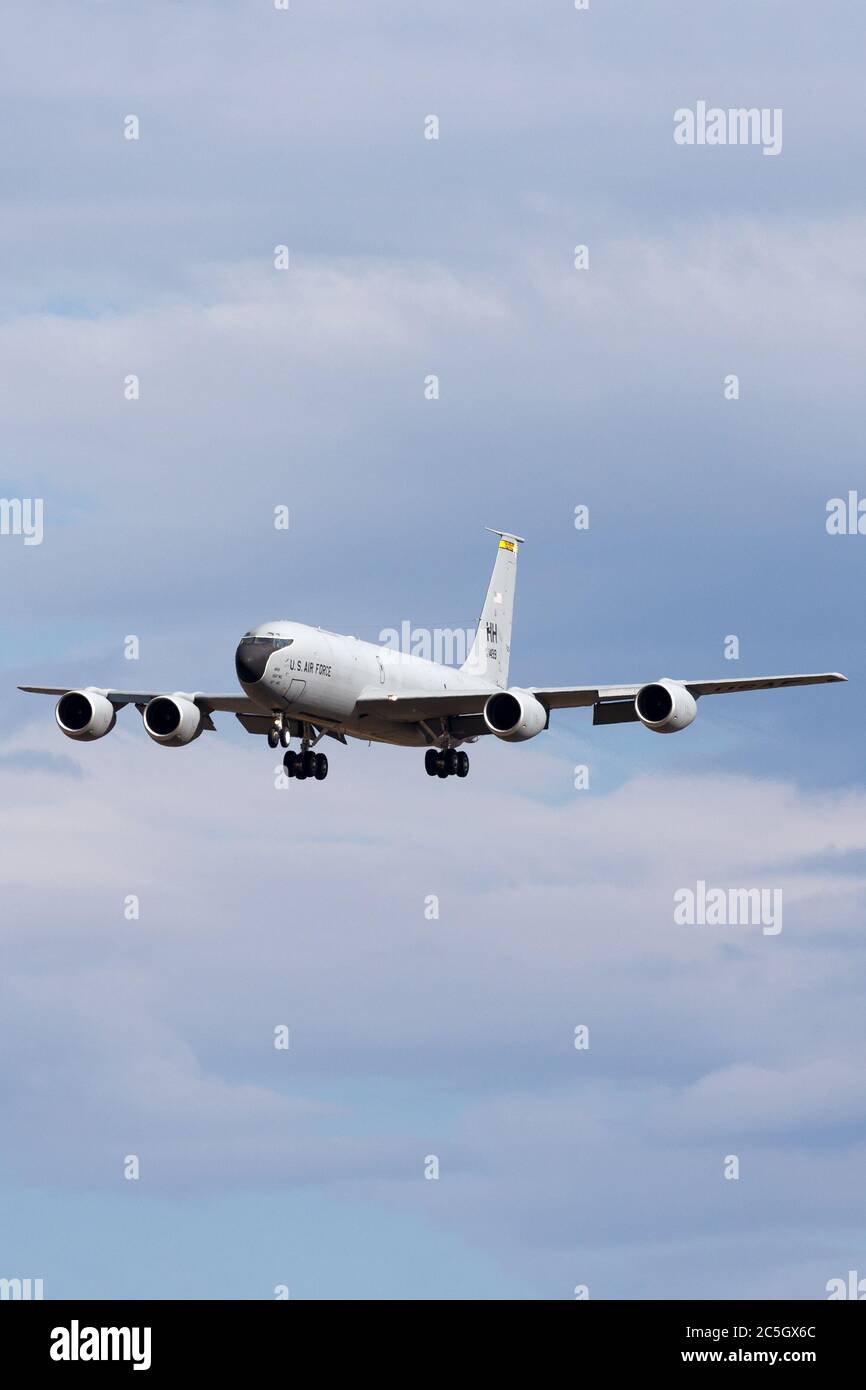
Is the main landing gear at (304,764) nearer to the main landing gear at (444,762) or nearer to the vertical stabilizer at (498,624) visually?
the main landing gear at (444,762)

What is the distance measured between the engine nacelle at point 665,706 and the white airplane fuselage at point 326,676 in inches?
227

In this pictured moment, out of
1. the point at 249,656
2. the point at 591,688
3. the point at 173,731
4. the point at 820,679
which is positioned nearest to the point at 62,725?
the point at 173,731

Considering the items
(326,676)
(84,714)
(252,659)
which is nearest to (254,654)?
(252,659)

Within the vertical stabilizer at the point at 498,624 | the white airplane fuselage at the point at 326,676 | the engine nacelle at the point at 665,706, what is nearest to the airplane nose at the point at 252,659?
the white airplane fuselage at the point at 326,676

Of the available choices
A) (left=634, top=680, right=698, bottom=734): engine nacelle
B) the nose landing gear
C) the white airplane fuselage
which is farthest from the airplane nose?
(left=634, top=680, right=698, bottom=734): engine nacelle

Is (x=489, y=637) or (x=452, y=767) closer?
(x=452, y=767)

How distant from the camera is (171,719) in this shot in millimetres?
95312

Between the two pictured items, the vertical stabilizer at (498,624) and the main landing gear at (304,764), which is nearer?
the main landing gear at (304,764)

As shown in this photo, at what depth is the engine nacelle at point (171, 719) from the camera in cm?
9519

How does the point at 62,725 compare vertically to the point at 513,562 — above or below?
below

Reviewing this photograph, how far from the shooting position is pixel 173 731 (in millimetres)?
95250

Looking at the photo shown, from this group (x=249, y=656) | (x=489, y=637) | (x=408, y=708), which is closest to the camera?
(x=249, y=656)

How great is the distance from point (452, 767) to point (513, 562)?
67.2 ft
